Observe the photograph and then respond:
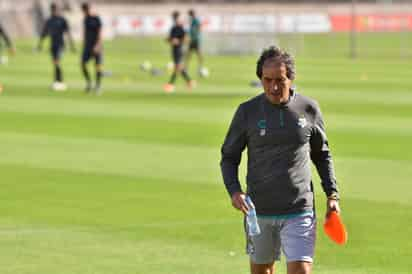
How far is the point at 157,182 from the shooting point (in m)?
16.5

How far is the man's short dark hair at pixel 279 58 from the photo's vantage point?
8156mm

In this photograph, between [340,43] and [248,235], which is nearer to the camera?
[248,235]

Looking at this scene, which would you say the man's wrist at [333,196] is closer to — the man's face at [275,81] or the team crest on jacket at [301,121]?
the team crest on jacket at [301,121]

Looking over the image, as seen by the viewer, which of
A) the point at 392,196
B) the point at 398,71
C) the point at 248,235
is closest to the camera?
the point at 248,235

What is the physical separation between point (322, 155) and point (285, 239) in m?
0.62

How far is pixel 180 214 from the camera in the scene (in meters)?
14.0

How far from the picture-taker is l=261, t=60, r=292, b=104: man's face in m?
8.12

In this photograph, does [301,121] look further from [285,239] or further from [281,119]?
[285,239]

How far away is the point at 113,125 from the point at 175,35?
45.0 feet

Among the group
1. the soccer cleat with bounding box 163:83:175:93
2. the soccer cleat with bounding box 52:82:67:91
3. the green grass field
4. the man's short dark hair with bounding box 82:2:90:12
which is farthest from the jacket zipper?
the soccer cleat with bounding box 52:82:67:91

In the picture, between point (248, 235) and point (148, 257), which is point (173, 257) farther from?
point (248, 235)

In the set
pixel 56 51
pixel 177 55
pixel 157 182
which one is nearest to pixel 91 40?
pixel 56 51

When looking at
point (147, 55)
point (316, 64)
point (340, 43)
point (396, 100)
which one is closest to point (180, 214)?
point (396, 100)

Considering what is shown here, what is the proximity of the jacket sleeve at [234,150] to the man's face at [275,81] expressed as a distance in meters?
0.26
